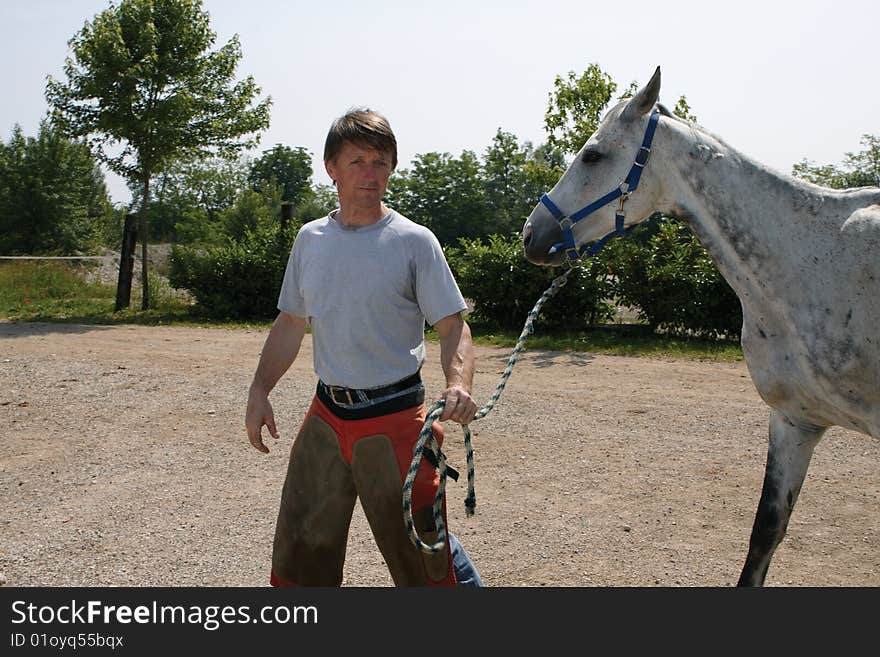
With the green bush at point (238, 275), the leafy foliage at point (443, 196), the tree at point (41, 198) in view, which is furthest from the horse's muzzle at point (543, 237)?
the leafy foliage at point (443, 196)

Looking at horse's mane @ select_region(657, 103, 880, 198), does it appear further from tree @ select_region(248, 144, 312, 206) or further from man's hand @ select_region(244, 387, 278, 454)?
tree @ select_region(248, 144, 312, 206)

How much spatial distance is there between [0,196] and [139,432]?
1091 inches

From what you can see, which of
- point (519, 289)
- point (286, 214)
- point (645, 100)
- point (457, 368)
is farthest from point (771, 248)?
point (286, 214)

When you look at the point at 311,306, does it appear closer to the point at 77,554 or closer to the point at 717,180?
the point at 717,180

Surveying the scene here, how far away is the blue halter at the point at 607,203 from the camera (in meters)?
3.16

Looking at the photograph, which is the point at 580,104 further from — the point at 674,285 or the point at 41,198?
the point at 41,198

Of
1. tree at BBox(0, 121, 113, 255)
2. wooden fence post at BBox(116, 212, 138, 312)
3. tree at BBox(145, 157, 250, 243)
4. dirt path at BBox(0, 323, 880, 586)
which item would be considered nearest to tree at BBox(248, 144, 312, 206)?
tree at BBox(145, 157, 250, 243)

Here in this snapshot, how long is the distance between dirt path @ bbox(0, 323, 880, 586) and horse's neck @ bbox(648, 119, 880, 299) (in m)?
1.68

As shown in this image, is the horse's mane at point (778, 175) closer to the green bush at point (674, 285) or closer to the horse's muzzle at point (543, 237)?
the horse's muzzle at point (543, 237)

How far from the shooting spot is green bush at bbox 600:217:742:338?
11.2 metres

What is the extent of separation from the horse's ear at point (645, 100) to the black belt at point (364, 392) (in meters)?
1.40

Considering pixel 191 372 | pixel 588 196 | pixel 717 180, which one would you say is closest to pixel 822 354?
pixel 717 180

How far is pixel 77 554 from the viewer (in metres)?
4.27

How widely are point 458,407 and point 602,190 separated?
1.29 meters
